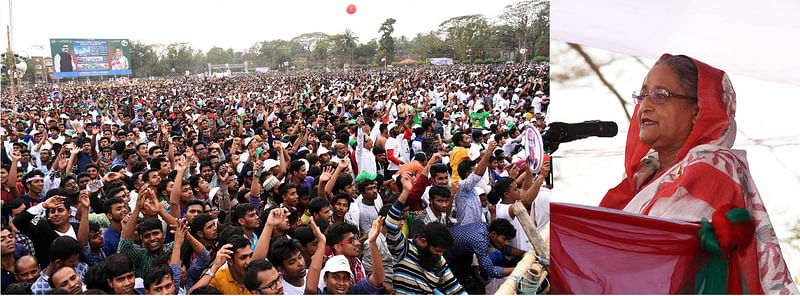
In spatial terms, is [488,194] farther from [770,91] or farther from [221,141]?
[221,141]

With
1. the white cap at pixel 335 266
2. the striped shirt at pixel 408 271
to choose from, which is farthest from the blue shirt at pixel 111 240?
the striped shirt at pixel 408 271

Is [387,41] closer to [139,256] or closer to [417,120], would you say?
[417,120]

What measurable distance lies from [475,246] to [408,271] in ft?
1.80

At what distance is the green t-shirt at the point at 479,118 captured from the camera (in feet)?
17.2

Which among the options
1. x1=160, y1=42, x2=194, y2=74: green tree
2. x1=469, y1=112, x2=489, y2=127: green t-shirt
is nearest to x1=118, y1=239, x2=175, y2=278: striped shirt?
x1=160, y1=42, x2=194, y2=74: green tree

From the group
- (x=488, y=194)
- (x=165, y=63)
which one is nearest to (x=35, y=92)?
(x=165, y=63)

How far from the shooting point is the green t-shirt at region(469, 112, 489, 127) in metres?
5.23

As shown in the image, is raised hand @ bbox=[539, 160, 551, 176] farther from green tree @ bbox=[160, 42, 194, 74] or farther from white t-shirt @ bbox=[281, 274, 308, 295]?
green tree @ bbox=[160, 42, 194, 74]

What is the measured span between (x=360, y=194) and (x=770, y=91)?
237cm

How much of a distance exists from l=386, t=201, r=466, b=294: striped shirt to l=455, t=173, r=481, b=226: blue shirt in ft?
2.16

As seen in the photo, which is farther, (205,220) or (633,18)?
(205,220)

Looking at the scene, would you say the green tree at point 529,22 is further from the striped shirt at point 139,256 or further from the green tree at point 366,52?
the striped shirt at point 139,256

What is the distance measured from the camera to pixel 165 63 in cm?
356

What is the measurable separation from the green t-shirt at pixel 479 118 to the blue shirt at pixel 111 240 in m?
3.29
